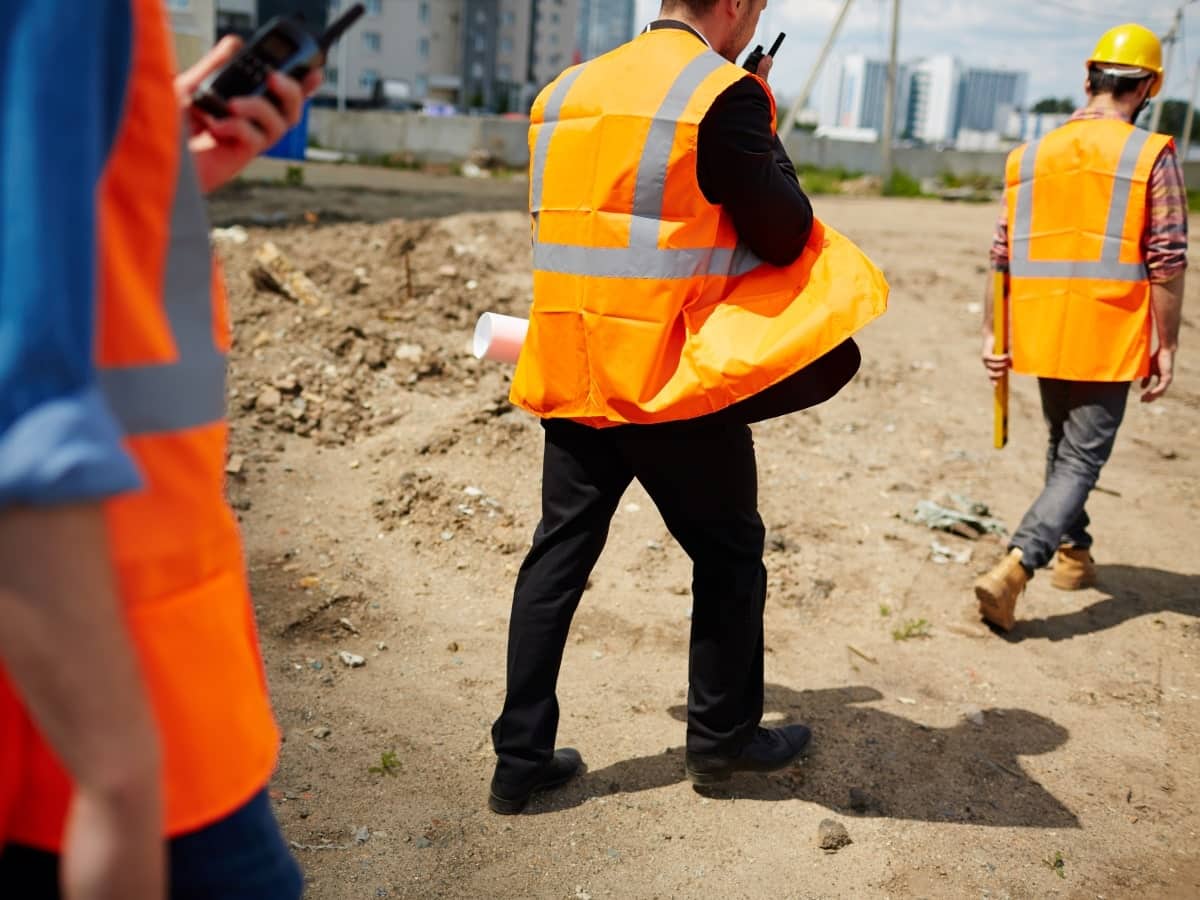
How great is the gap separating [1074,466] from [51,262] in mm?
4506

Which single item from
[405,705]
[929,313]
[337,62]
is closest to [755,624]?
[405,705]

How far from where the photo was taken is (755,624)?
10.3ft

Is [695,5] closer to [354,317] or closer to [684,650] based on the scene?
[684,650]

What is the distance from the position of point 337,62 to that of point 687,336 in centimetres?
6377

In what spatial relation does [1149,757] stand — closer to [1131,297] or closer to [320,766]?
[1131,297]

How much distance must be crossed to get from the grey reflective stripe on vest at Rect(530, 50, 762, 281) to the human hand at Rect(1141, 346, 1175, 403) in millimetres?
2556

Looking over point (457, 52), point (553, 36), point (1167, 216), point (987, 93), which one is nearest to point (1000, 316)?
point (1167, 216)

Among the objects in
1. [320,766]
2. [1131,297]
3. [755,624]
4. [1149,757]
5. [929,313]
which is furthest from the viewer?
[929,313]

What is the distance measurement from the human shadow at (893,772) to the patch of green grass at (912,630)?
60cm

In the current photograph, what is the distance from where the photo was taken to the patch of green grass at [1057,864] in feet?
10.2

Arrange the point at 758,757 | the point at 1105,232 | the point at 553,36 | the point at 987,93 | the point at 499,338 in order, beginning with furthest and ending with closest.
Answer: the point at 987,93, the point at 553,36, the point at 1105,232, the point at 758,757, the point at 499,338

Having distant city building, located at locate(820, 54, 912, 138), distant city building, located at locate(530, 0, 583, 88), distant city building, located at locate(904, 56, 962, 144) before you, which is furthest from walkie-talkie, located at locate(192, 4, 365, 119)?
distant city building, located at locate(904, 56, 962, 144)

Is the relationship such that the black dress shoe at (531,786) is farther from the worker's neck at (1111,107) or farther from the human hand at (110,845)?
the worker's neck at (1111,107)

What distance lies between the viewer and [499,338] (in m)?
3.19
